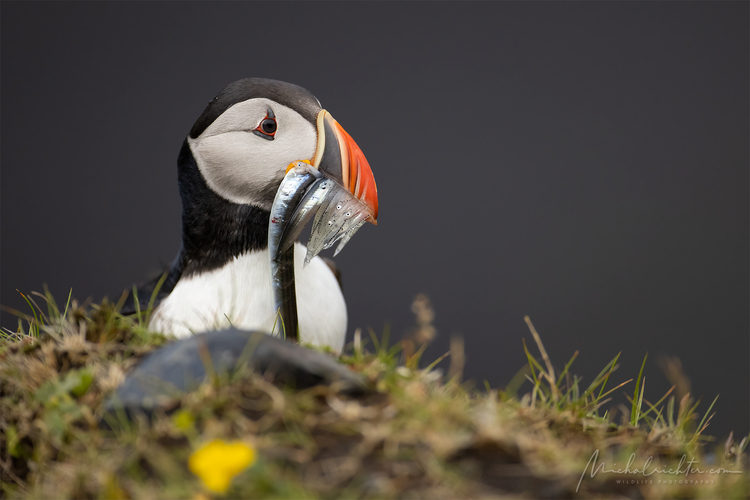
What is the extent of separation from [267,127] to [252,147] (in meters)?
0.10

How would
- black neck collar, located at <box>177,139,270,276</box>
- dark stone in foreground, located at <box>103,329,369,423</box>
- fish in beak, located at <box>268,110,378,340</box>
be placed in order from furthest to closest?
1. black neck collar, located at <box>177,139,270,276</box>
2. fish in beak, located at <box>268,110,378,340</box>
3. dark stone in foreground, located at <box>103,329,369,423</box>

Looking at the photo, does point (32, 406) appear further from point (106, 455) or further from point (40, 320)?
A: point (40, 320)

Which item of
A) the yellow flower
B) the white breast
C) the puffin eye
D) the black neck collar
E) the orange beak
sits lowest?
the white breast

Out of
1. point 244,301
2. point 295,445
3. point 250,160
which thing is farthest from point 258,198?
point 295,445

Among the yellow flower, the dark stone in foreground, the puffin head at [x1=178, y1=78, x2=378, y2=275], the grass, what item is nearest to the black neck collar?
the puffin head at [x1=178, y1=78, x2=378, y2=275]

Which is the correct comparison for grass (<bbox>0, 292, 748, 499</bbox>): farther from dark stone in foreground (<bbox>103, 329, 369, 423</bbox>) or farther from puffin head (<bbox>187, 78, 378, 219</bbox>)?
puffin head (<bbox>187, 78, 378, 219</bbox>)

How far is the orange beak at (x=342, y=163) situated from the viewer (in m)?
2.42

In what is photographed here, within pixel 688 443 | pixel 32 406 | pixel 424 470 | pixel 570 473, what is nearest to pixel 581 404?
pixel 688 443

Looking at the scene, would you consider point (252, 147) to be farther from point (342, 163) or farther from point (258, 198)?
point (342, 163)

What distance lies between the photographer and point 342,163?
2434 millimetres

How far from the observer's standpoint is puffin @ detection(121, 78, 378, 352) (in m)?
2.38

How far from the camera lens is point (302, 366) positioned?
1357 mm

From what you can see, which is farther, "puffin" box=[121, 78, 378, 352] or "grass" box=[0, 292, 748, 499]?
"puffin" box=[121, 78, 378, 352]

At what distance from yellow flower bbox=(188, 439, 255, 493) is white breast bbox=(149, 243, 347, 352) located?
1.16m
